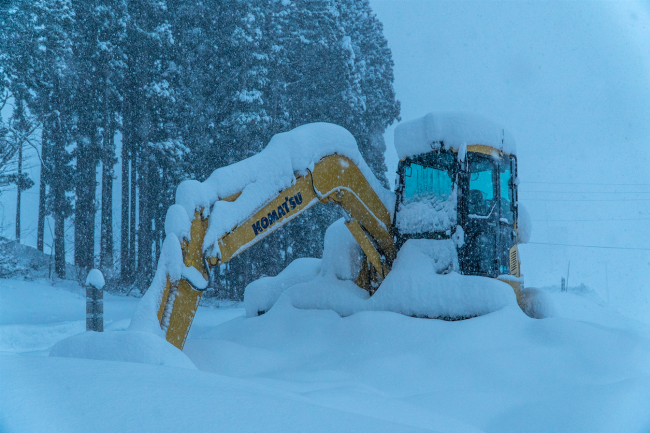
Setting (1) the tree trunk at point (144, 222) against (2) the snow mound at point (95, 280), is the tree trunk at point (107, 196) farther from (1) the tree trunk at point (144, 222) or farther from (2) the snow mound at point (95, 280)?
(2) the snow mound at point (95, 280)

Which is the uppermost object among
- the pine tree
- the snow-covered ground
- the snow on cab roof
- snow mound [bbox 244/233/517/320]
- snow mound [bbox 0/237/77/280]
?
the pine tree

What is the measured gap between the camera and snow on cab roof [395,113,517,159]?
6156 millimetres

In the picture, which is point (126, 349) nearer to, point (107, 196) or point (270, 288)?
point (270, 288)

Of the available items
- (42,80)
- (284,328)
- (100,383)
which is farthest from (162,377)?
(42,80)

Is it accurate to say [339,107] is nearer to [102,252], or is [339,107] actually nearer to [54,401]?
[102,252]

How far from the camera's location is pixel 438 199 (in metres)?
6.41

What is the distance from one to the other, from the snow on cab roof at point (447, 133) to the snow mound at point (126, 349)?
175 inches

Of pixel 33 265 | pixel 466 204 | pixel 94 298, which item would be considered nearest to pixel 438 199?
pixel 466 204

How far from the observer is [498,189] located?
20.9 ft

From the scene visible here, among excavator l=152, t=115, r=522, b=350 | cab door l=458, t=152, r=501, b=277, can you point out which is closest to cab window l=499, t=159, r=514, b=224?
excavator l=152, t=115, r=522, b=350

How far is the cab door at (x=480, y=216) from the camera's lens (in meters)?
6.14

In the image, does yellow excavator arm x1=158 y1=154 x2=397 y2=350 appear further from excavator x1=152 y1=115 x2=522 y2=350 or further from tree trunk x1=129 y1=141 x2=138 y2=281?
tree trunk x1=129 y1=141 x2=138 y2=281

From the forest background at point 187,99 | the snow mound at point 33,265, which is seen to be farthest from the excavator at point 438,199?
the snow mound at point 33,265

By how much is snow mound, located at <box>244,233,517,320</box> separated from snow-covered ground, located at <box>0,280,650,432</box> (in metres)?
0.24
